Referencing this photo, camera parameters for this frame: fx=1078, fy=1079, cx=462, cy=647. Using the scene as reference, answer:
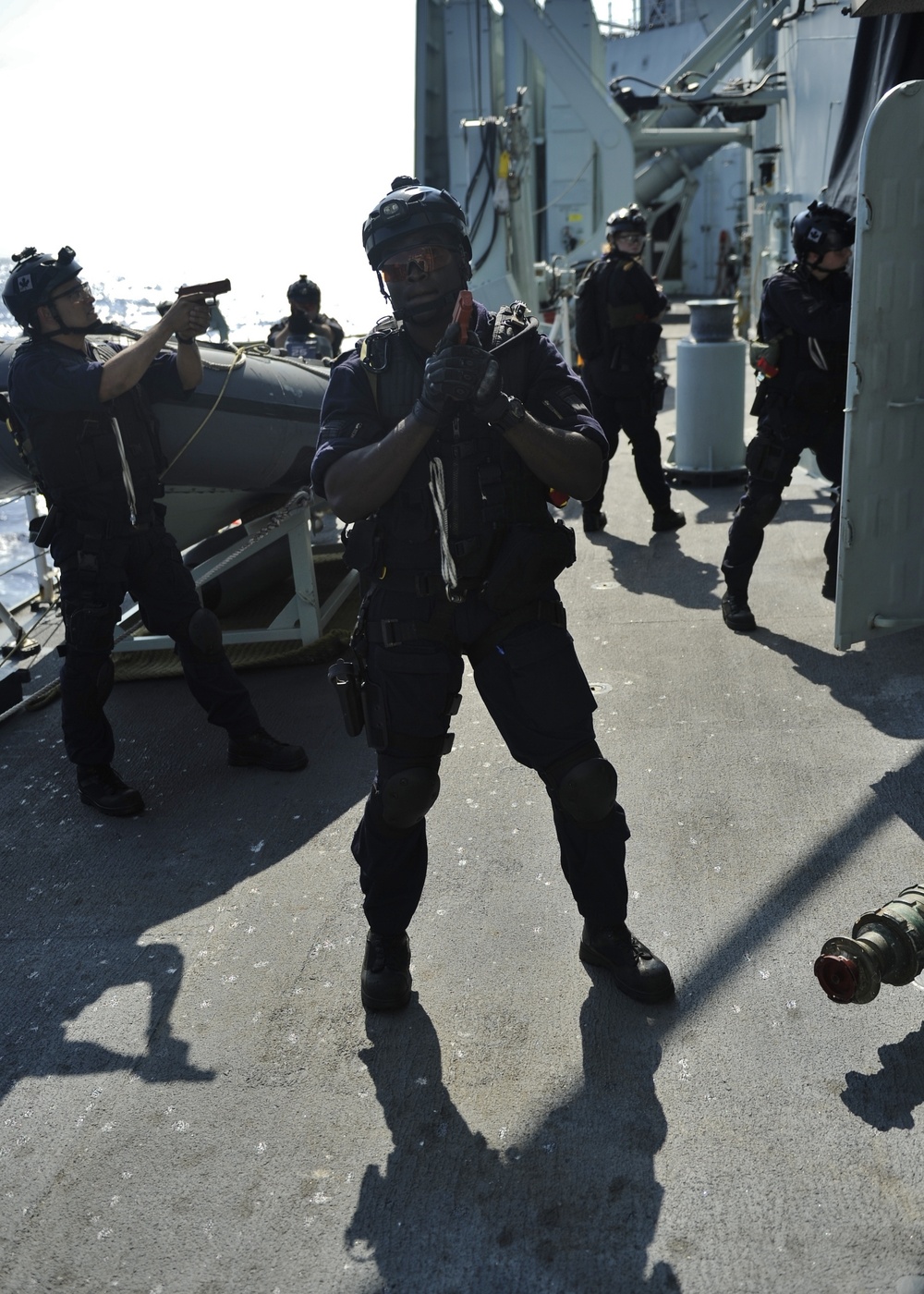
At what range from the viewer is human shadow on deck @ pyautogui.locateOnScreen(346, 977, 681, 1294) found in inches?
71.9

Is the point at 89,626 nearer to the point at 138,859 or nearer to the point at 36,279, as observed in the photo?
the point at 138,859

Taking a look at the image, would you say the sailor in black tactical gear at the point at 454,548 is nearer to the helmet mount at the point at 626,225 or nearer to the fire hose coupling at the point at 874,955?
the fire hose coupling at the point at 874,955

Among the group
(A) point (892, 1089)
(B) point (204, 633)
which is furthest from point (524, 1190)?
(B) point (204, 633)

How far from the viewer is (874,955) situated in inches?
83.4

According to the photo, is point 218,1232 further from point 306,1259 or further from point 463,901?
point 463,901

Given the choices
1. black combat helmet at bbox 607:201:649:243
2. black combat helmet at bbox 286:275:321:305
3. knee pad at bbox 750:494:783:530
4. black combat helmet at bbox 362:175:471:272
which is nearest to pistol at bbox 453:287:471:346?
black combat helmet at bbox 362:175:471:272

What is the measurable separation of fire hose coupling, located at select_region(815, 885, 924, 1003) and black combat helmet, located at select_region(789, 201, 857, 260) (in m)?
2.84

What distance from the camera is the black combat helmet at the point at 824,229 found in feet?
13.5

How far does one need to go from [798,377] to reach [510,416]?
2658 millimetres

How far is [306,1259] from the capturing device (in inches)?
74.4

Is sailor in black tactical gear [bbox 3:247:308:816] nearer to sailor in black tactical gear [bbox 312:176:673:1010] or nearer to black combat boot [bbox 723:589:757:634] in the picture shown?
sailor in black tactical gear [bbox 312:176:673:1010]

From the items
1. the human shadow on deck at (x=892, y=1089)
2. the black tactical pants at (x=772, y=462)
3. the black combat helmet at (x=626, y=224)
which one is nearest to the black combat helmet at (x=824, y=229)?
the black tactical pants at (x=772, y=462)

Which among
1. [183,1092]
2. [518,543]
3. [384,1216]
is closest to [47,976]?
[183,1092]

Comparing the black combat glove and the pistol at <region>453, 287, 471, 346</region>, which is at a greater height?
the pistol at <region>453, 287, 471, 346</region>
